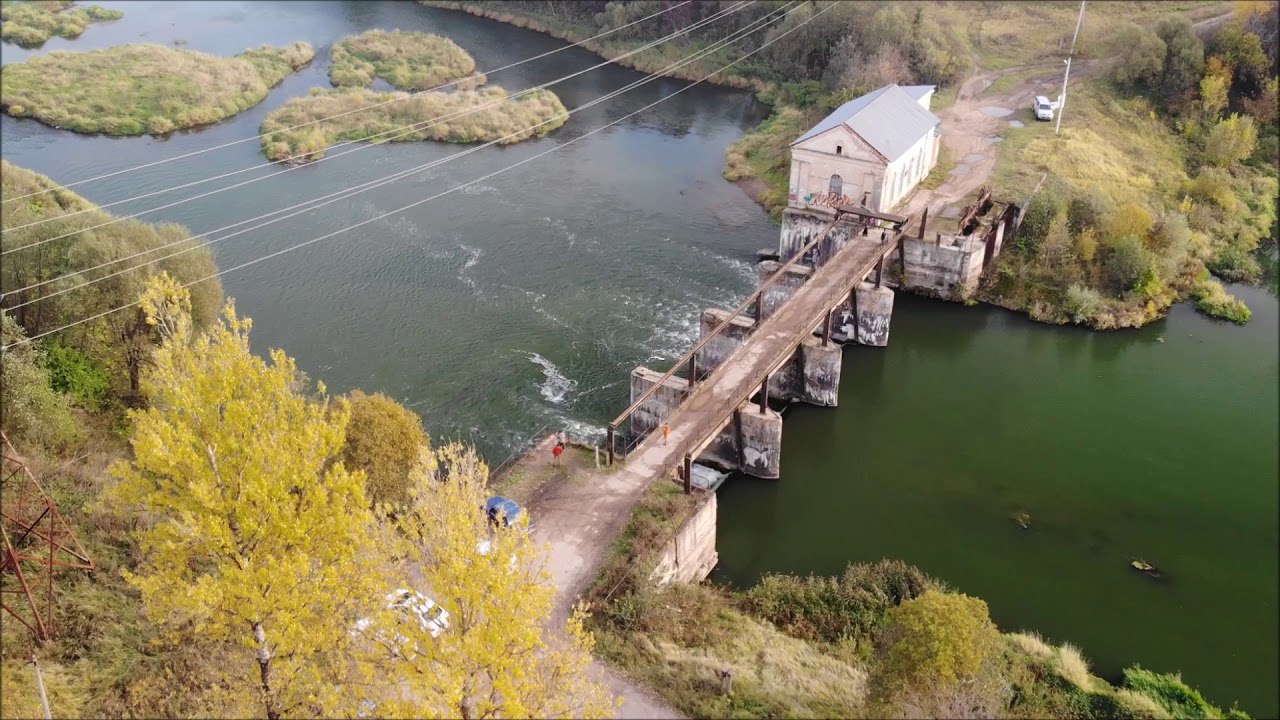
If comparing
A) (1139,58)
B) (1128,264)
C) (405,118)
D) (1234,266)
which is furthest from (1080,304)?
(405,118)

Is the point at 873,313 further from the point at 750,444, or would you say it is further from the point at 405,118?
the point at 405,118

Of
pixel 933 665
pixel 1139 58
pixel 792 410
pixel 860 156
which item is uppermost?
pixel 1139 58

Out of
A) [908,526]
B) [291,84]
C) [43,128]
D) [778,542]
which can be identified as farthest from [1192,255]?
[43,128]

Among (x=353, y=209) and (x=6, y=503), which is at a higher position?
(x=6, y=503)

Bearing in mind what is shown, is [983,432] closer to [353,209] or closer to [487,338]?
[487,338]

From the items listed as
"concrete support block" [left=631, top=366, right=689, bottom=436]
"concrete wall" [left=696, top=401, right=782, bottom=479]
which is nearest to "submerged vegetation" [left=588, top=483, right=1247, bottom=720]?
"concrete support block" [left=631, top=366, right=689, bottom=436]

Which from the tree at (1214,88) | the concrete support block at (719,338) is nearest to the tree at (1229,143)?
the tree at (1214,88)

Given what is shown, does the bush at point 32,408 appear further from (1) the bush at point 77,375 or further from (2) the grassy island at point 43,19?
(2) the grassy island at point 43,19
